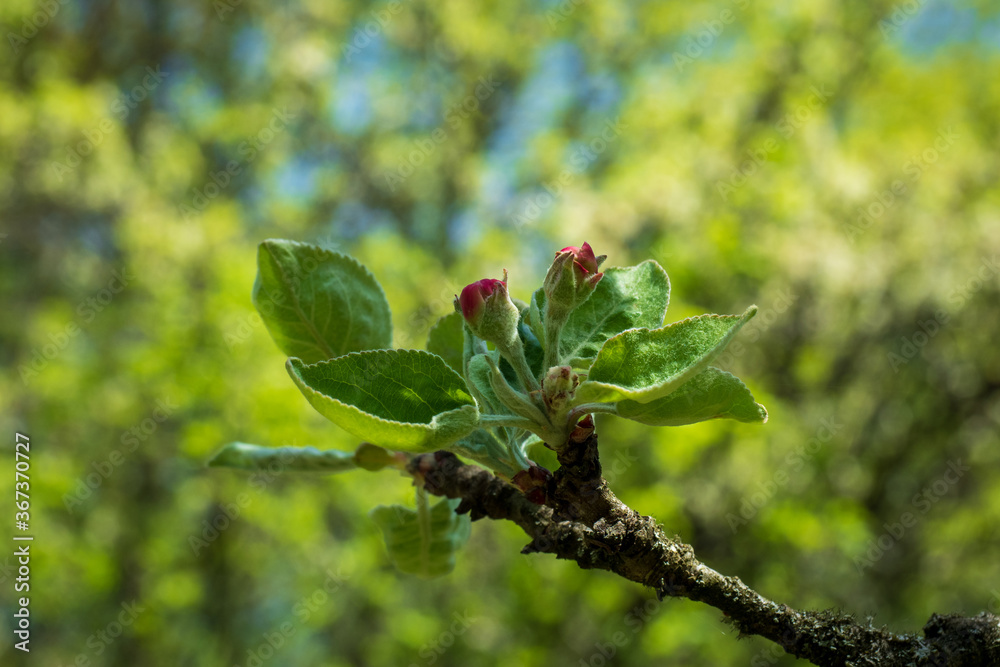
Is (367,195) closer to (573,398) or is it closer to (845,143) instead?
(845,143)

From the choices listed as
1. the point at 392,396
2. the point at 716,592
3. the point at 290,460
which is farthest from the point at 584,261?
the point at 290,460

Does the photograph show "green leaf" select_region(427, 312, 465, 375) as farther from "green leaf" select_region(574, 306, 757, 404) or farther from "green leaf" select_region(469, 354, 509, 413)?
"green leaf" select_region(574, 306, 757, 404)

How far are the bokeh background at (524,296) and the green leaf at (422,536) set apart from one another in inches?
84.7

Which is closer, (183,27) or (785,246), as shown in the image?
(785,246)

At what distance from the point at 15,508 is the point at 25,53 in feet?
15.8

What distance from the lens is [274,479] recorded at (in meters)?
5.55

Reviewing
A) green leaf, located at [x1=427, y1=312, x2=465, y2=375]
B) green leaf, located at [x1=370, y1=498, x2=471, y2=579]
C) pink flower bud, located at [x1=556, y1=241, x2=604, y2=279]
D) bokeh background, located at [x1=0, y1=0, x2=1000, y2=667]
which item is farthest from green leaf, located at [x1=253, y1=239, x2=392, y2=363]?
bokeh background, located at [x1=0, y1=0, x2=1000, y2=667]

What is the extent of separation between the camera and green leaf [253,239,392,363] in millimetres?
1085

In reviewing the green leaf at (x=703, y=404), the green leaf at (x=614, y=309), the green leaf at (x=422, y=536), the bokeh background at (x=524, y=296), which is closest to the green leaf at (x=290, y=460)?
the green leaf at (x=422, y=536)

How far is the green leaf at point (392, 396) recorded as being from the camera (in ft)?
2.46

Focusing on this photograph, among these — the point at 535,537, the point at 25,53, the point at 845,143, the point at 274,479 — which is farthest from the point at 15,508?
the point at 845,143

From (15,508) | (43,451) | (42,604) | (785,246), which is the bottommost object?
(42,604)

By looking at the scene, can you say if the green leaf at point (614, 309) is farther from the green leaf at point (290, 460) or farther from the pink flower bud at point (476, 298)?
the green leaf at point (290, 460)

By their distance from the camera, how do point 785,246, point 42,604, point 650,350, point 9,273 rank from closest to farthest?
point 650,350 → point 785,246 → point 42,604 → point 9,273
